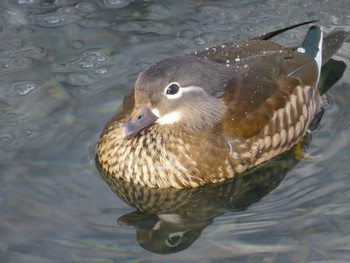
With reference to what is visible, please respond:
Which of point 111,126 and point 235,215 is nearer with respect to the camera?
point 235,215

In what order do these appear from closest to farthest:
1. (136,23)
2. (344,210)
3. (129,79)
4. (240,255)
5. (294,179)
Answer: (240,255) < (344,210) < (294,179) < (129,79) < (136,23)

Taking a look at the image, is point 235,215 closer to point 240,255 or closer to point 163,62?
point 240,255

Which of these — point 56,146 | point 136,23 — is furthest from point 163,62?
point 136,23

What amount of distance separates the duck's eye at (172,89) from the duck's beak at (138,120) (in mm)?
162

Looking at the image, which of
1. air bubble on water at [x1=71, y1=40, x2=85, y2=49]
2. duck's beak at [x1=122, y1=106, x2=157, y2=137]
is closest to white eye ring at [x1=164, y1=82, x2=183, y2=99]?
duck's beak at [x1=122, y1=106, x2=157, y2=137]

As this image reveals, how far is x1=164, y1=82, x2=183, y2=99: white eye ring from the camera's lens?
212 inches

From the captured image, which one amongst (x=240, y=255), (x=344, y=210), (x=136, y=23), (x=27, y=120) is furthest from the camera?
(x=136, y=23)

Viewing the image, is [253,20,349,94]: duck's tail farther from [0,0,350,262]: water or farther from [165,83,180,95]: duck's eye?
[165,83,180,95]: duck's eye

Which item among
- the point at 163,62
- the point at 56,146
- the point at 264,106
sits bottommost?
the point at 56,146

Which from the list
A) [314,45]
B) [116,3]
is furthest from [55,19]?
[314,45]

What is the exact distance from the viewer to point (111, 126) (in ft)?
18.9

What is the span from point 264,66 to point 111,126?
1.10 m

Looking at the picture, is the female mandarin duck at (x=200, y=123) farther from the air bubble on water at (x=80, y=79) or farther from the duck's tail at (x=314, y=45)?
the air bubble on water at (x=80, y=79)

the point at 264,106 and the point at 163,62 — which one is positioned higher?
the point at 163,62
